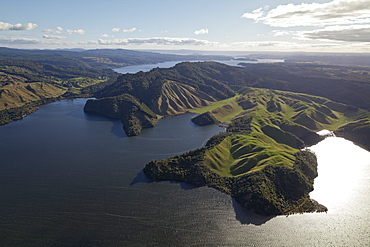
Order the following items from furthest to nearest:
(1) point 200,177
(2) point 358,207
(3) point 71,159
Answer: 1. (3) point 71,159
2. (1) point 200,177
3. (2) point 358,207

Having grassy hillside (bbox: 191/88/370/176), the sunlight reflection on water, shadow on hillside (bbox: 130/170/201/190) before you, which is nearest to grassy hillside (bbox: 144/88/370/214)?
grassy hillside (bbox: 191/88/370/176)

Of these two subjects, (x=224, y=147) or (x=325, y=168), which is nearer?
(x=325, y=168)

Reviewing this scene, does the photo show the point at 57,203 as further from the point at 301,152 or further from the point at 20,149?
the point at 301,152

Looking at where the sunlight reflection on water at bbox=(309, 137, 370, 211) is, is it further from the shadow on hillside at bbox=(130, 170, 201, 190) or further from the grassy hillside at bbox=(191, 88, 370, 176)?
the shadow on hillside at bbox=(130, 170, 201, 190)

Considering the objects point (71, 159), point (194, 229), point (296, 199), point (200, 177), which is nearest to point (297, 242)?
point (296, 199)

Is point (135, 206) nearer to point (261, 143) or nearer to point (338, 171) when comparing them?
point (261, 143)

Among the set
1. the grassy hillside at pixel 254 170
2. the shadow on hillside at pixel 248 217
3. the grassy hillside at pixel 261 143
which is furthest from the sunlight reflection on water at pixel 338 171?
the shadow on hillside at pixel 248 217

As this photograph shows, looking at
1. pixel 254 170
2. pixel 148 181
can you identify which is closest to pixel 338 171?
pixel 254 170

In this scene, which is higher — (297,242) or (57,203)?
(57,203)
